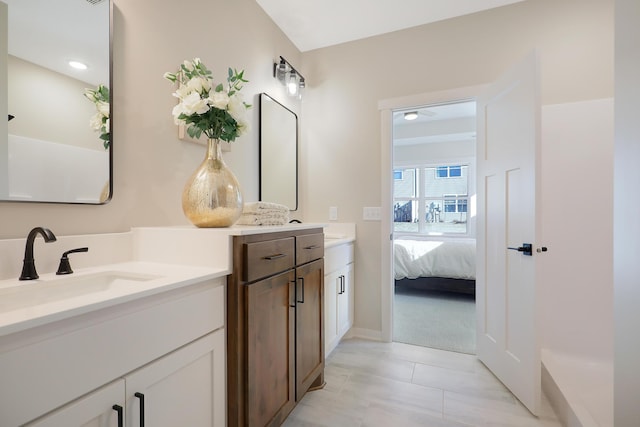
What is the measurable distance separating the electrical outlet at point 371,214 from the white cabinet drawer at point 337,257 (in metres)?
0.28

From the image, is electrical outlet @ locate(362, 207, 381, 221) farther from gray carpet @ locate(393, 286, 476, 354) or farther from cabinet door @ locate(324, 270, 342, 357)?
gray carpet @ locate(393, 286, 476, 354)

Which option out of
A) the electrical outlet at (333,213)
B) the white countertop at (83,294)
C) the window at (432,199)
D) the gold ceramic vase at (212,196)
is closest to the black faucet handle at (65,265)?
the white countertop at (83,294)

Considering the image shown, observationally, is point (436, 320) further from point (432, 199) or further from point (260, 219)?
point (432, 199)

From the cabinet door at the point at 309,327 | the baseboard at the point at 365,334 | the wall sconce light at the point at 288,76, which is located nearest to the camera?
the cabinet door at the point at 309,327

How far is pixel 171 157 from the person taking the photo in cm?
155

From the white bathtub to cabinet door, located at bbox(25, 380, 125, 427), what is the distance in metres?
1.82

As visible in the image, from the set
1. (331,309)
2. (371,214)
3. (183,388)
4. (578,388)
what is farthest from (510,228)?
(183,388)

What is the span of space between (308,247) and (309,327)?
44 centimetres

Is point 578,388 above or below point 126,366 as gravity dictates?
below

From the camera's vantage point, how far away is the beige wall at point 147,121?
117 cm

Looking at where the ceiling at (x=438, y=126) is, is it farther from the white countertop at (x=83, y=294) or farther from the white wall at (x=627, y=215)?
the white countertop at (x=83, y=294)

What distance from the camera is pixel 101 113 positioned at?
1219 millimetres

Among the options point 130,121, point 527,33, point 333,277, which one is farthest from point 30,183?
point 527,33

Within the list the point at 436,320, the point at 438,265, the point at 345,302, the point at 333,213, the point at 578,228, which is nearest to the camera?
the point at 578,228
